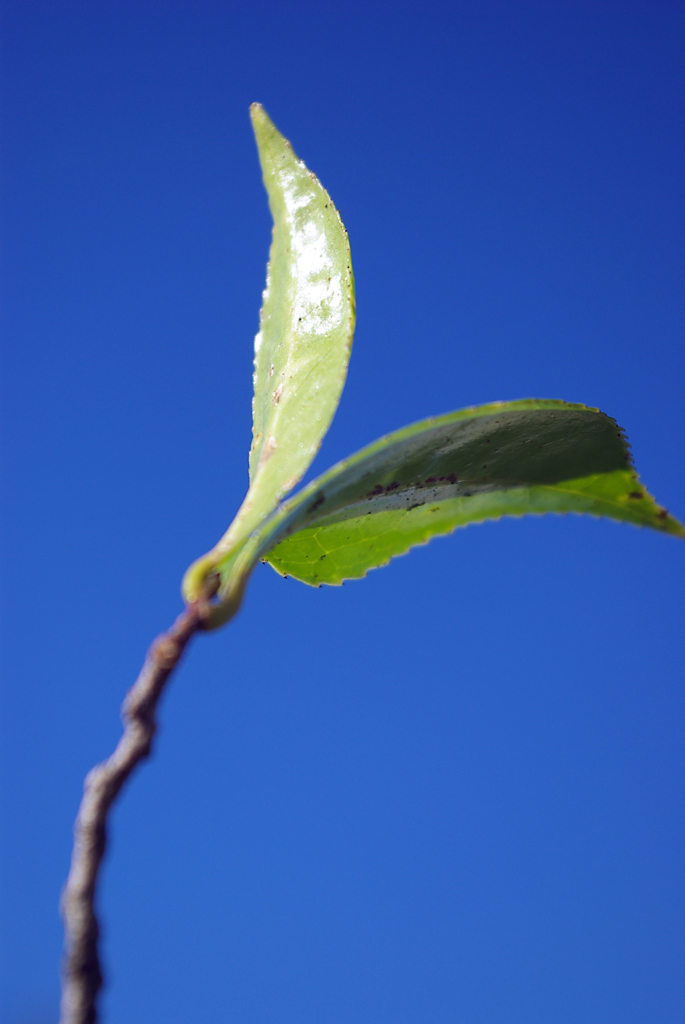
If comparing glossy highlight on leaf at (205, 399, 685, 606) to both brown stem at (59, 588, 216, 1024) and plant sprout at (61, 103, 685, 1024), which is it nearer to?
plant sprout at (61, 103, 685, 1024)

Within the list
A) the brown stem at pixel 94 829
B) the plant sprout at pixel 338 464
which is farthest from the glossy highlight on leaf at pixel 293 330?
the brown stem at pixel 94 829

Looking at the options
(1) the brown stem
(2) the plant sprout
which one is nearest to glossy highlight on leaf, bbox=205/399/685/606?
(2) the plant sprout

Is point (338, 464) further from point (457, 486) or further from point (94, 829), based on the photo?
point (94, 829)

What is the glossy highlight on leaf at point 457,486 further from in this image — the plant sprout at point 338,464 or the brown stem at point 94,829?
the brown stem at point 94,829

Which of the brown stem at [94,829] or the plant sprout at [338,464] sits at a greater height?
the plant sprout at [338,464]

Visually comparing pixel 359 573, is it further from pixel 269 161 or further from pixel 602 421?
pixel 269 161

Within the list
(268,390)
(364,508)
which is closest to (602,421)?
(364,508)

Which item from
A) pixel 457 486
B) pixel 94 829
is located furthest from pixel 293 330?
pixel 94 829
